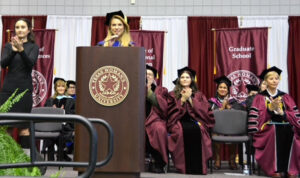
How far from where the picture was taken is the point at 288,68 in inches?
370

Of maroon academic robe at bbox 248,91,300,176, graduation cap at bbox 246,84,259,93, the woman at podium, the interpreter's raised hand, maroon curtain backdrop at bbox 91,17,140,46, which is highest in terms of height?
maroon curtain backdrop at bbox 91,17,140,46

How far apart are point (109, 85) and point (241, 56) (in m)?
5.93

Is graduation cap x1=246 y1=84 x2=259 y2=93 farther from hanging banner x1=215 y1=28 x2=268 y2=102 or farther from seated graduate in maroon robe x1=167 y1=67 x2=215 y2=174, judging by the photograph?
seated graduate in maroon robe x1=167 y1=67 x2=215 y2=174

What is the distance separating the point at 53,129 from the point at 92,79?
11.5 feet

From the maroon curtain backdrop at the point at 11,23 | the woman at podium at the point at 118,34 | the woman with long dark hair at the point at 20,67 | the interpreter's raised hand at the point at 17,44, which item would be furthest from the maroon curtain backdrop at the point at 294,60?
the interpreter's raised hand at the point at 17,44

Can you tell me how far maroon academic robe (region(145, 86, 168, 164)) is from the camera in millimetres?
6191

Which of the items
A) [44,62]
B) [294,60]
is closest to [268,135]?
[294,60]

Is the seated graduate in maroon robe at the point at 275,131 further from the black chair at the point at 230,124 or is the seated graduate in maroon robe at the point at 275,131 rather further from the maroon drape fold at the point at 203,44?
the maroon drape fold at the point at 203,44

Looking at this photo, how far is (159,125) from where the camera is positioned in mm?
6285

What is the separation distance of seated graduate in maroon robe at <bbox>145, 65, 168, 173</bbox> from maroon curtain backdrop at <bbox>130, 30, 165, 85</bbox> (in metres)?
2.45

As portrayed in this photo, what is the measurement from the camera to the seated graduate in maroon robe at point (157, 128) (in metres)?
6.15

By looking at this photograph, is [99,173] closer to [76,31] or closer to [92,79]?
[92,79]

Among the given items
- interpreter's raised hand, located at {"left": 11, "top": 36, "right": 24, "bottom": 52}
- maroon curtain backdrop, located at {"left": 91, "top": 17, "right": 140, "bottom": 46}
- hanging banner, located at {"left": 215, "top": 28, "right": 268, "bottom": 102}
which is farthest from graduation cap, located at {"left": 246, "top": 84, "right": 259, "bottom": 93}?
interpreter's raised hand, located at {"left": 11, "top": 36, "right": 24, "bottom": 52}

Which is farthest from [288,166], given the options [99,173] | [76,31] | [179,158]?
[76,31]
